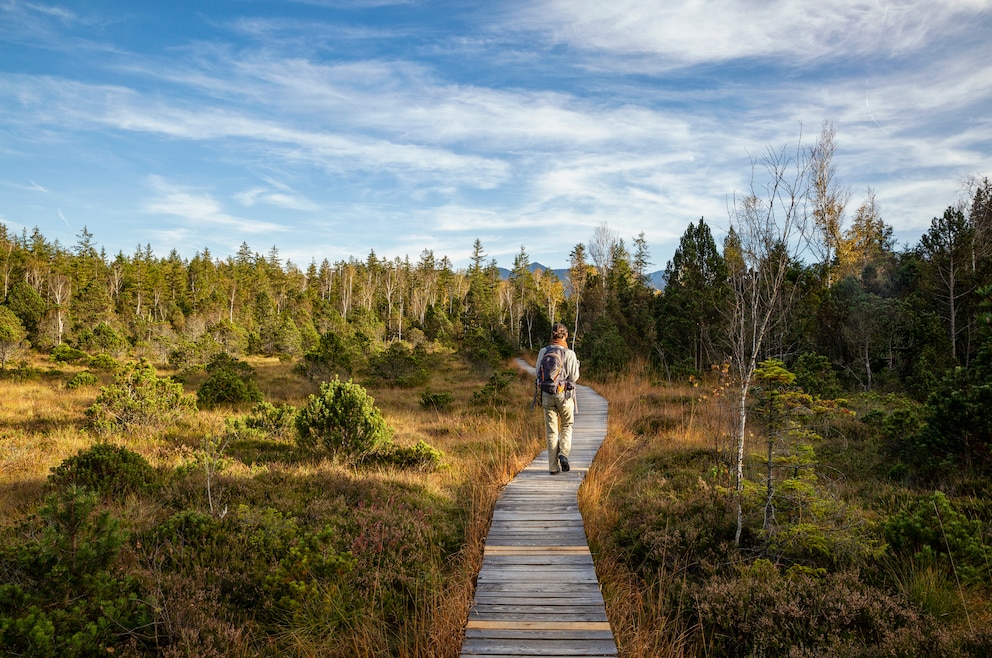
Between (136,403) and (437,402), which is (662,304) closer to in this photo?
(437,402)

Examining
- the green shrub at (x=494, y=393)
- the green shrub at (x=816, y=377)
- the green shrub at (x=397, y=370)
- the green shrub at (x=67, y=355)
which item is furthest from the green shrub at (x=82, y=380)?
the green shrub at (x=816, y=377)

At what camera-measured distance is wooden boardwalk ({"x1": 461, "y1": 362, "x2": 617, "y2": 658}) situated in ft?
10.3

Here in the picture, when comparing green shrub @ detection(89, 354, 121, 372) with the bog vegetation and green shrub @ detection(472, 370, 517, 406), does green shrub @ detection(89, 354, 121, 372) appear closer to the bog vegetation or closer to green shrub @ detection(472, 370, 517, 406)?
the bog vegetation

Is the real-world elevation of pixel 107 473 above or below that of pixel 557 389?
below

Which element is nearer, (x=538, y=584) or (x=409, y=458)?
(x=538, y=584)

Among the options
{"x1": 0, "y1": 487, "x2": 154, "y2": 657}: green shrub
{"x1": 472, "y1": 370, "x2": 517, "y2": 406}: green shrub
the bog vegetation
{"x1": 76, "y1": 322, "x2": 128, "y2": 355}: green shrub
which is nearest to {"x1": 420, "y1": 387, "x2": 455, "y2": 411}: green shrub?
the bog vegetation

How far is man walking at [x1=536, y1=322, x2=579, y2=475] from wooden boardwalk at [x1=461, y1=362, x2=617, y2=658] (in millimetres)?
477

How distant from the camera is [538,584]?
153 inches

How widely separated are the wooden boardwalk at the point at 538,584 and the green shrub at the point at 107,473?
4506 mm

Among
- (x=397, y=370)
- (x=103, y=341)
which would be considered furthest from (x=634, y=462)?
(x=103, y=341)

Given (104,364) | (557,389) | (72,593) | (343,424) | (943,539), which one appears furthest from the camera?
(104,364)

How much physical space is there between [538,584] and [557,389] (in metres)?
2.79

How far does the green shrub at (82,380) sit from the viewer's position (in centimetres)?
1430

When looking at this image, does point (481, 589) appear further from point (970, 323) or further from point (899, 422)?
point (970, 323)
